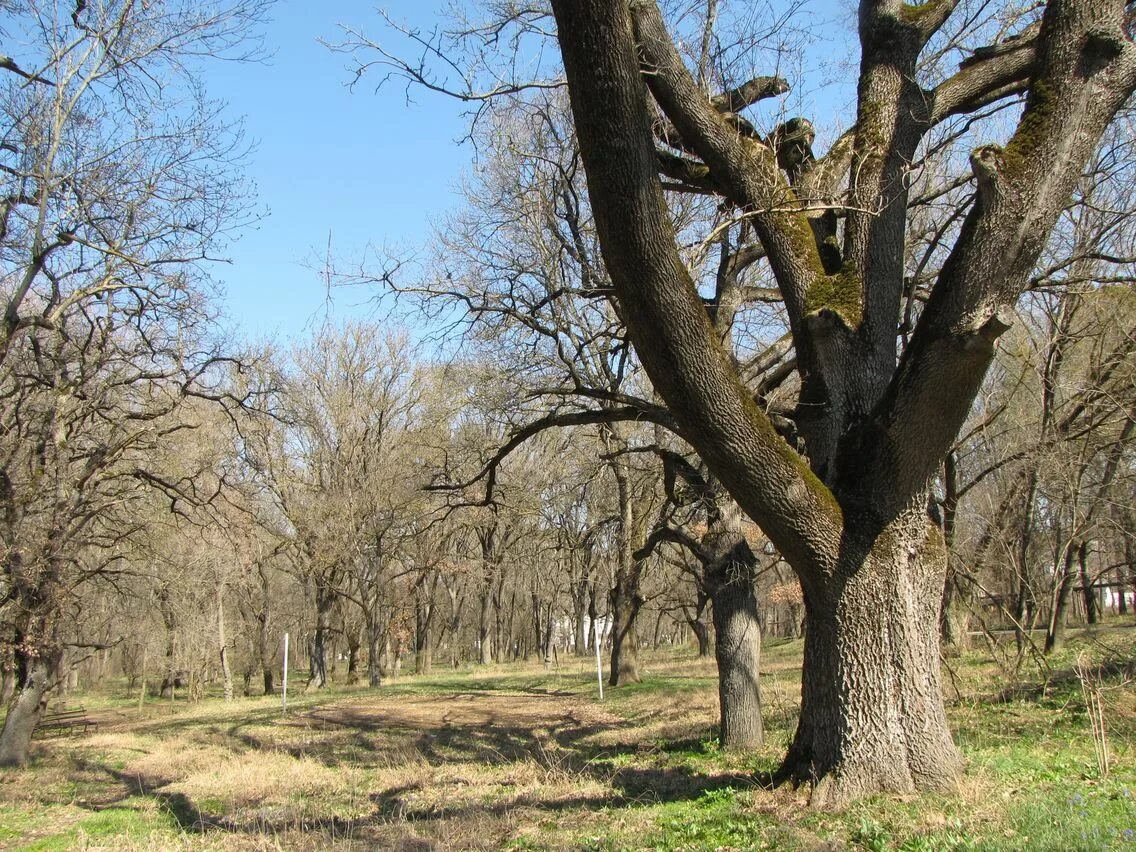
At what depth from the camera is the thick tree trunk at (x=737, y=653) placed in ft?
32.1

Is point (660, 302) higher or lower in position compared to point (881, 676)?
higher

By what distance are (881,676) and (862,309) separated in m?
2.75

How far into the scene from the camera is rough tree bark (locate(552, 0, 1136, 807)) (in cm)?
473

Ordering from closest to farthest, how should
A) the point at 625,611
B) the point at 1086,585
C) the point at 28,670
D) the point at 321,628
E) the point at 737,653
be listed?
the point at 1086,585 < the point at 737,653 < the point at 28,670 < the point at 625,611 < the point at 321,628

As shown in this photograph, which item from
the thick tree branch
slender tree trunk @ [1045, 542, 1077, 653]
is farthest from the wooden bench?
slender tree trunk @ [1045, 542, 1077, 653]

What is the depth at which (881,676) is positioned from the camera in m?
5.34

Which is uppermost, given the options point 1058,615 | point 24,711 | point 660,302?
point 660,302

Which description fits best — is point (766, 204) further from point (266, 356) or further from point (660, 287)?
point (266, 356)

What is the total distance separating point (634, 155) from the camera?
4637mm

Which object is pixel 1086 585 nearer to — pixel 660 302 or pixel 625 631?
pixel 660 302

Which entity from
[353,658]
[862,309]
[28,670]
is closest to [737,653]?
[862,309]

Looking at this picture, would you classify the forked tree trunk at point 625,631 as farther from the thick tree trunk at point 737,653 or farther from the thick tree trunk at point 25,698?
the thick tree trunk at point 25,698

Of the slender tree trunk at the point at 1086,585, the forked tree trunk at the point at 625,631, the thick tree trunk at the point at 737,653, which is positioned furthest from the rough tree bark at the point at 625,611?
the thick tree trunk at the point at 737,653

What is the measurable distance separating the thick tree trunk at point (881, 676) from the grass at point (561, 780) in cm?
22
